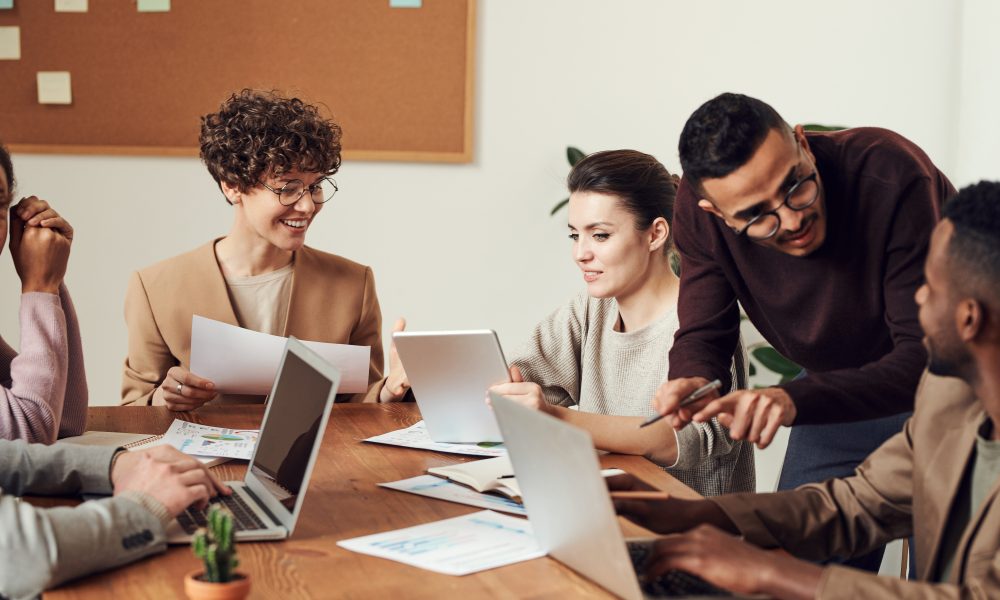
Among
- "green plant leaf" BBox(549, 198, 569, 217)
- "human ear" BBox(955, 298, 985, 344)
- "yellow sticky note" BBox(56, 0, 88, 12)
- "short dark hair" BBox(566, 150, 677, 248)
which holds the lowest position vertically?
"green plant leaf" BBox(549, 198, 569, 217)

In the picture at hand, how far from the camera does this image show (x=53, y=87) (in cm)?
333

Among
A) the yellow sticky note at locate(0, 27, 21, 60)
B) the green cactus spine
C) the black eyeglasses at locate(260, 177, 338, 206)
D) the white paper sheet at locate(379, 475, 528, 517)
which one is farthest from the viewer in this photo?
the yellow sticky note at locate(0, 27, 21, 60)

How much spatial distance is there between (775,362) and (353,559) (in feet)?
7.96

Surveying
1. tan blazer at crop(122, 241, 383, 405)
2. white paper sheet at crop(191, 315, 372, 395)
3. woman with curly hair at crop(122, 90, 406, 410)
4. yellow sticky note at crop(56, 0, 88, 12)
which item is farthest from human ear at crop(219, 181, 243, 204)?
yellow sticky note at crop(56, 0, 88, 12)

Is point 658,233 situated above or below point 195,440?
above

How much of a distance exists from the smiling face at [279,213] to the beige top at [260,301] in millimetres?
121

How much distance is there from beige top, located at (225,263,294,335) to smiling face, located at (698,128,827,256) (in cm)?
122

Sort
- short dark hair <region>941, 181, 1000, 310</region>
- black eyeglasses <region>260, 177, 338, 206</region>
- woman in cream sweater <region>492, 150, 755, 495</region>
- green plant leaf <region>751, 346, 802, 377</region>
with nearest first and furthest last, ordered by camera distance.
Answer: short dark hair <region>941, 181, 1000, 310</region> → woman in cream sweater <region>492, 150, 755, 495</region> → black eyeglasses <region>260, 177, 338, 206</region> → green plant leaf <region>751, 346, 802, 377</region>

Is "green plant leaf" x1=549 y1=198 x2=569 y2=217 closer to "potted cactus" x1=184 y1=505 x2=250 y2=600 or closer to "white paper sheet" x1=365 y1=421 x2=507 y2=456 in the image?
"white paper sheet" x1=365 y1=421 x2=507 y2=456

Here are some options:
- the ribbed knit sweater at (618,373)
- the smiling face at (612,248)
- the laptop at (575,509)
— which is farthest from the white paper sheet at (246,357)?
the laptop at (575,509)

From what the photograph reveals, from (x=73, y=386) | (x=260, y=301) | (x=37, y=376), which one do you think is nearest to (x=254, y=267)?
(x=260, y=301)

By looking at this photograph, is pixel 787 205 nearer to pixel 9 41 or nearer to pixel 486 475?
pixel 486 475

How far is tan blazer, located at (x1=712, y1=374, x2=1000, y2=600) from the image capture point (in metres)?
1.19

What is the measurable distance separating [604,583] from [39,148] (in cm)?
281
